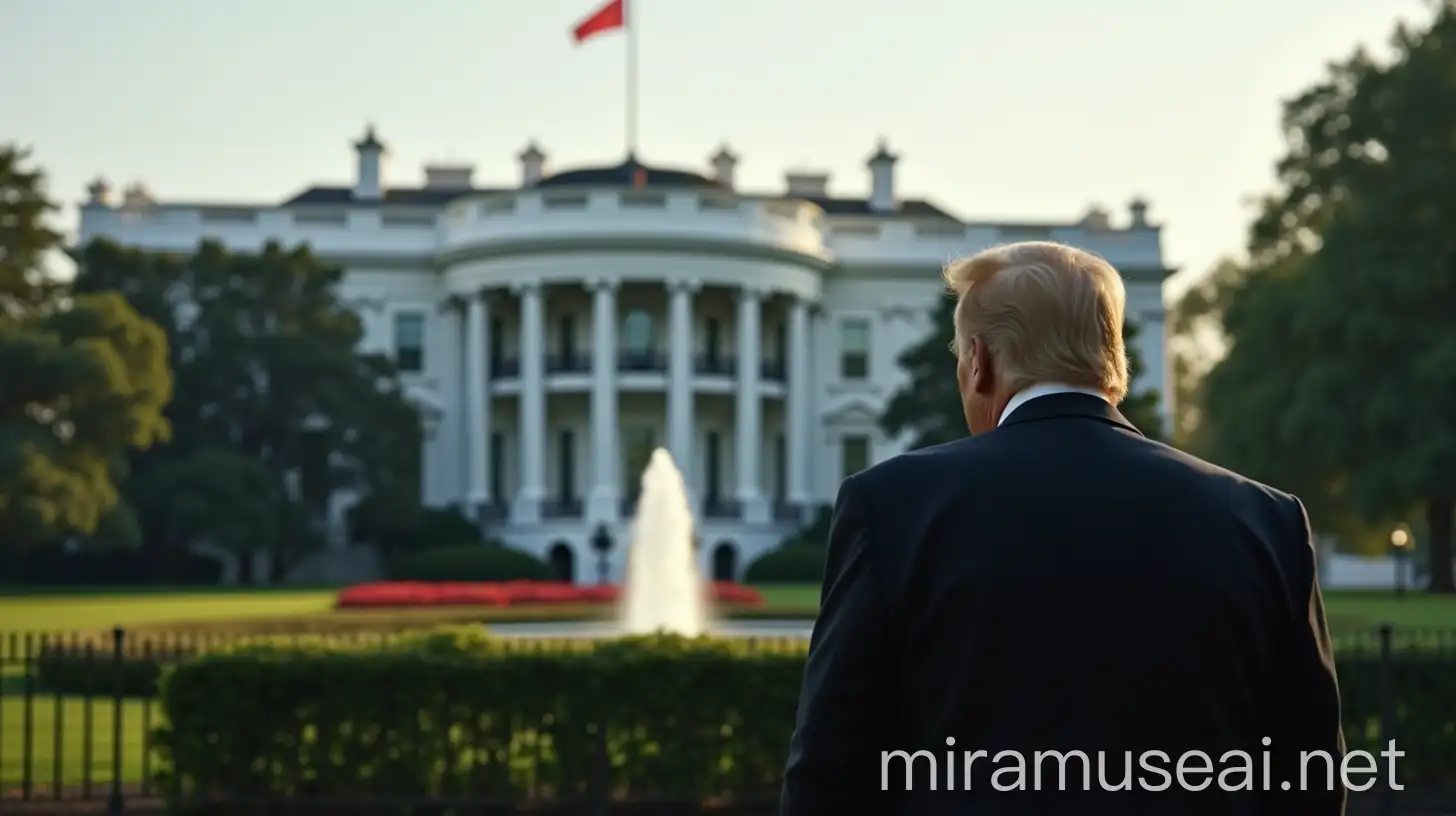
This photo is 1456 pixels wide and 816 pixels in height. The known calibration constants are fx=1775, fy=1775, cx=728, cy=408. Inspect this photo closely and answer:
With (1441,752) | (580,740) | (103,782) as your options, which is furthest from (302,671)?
(1441,752)

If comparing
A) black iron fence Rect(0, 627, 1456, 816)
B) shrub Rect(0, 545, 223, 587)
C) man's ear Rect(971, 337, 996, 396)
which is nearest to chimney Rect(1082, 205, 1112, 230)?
shrub Rect(0, 545, 223, 587)

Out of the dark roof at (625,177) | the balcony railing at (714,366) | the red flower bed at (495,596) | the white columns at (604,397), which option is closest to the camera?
the red flower bed at (495,596)

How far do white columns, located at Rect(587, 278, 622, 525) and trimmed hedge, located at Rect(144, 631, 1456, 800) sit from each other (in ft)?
130

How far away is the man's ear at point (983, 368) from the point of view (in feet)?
9.09

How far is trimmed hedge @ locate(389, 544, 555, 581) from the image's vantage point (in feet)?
145

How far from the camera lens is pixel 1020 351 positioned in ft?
8.93

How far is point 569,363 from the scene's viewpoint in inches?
2078

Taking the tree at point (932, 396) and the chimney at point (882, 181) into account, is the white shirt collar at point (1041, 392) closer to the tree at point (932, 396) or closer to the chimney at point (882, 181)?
the tree at point (932, 396)

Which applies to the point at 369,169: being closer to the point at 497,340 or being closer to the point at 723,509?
the point at 497,340

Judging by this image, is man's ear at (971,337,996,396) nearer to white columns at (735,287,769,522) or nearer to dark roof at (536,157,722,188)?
white columns at (735,287,769,522)

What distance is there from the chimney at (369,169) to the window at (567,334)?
10980 mm

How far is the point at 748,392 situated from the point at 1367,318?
63.9 feet

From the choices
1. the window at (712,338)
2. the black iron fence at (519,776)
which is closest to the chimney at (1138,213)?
the window at (712,338)

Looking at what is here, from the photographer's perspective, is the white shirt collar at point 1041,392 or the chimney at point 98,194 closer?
the white shirt collar at point 1041,392
